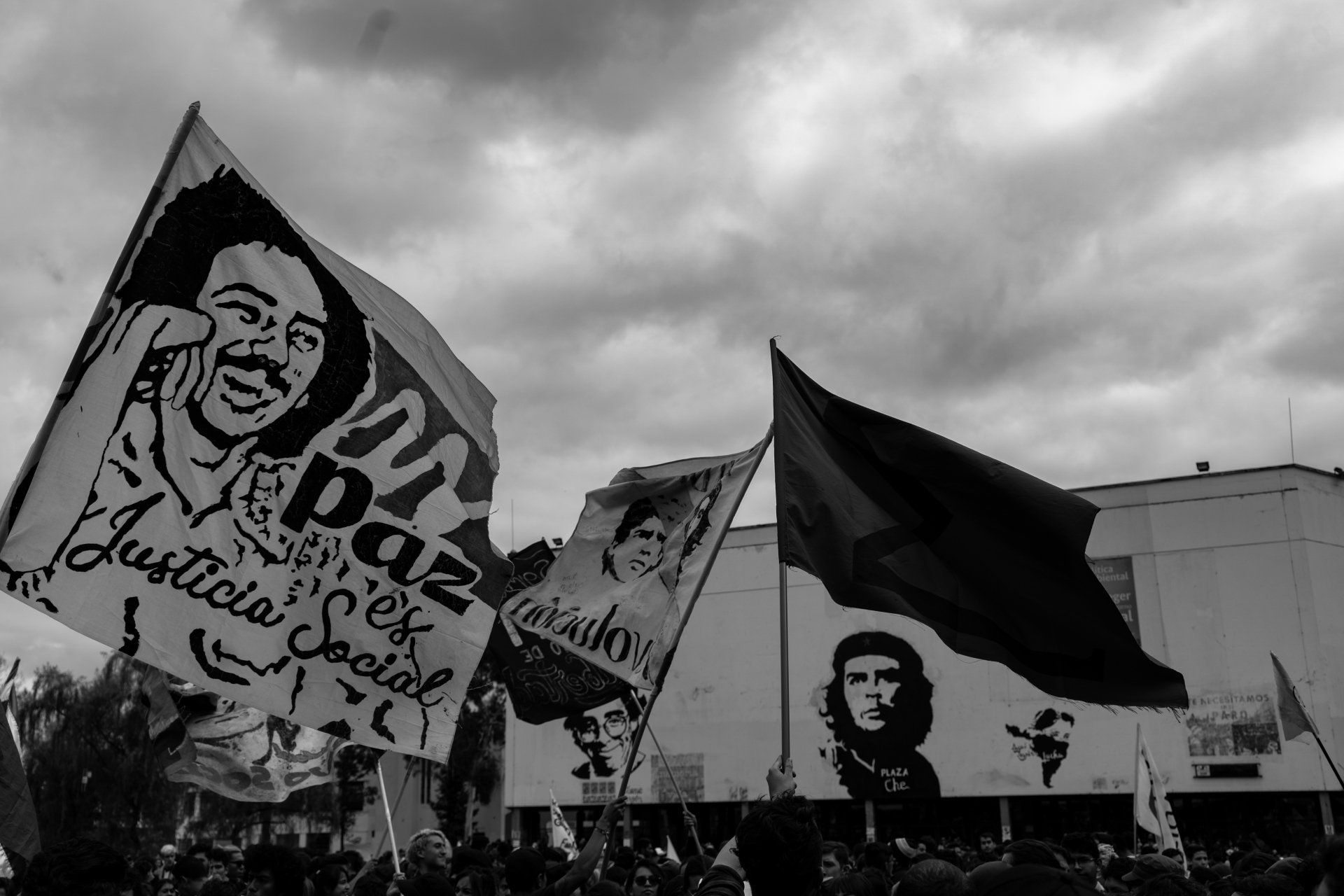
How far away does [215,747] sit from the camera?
36.4ft

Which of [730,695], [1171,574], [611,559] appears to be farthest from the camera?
[730,695]

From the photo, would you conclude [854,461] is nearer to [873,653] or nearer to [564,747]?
[873,653]

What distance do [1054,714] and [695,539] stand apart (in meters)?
27.9

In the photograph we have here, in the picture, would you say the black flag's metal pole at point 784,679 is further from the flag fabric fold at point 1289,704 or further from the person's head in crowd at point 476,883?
the flag fabric fold at point 1289,704

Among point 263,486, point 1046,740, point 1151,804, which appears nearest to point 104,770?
point 1046,740

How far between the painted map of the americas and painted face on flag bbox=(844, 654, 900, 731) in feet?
11.4

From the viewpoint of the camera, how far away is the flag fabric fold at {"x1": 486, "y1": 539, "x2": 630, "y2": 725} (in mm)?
12844

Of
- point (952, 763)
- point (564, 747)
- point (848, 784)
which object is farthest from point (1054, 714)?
point (564, 747)

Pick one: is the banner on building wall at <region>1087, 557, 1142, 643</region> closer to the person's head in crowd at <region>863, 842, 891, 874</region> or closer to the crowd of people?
the crowd of people

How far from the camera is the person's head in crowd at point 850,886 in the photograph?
18.3 ft

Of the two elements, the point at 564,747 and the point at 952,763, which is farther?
the point at 564,747

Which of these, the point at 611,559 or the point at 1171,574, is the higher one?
the point at 1171,574

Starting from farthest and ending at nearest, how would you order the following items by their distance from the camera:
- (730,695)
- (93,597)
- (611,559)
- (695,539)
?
(730,695), (611,559), (695,539), (93,597)

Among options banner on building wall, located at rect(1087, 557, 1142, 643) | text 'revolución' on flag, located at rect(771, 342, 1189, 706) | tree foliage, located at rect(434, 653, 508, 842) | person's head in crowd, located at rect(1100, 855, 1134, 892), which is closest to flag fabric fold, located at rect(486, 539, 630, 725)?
text 'revolución' on flag, located at rect(771, 342, 1189, 706)
